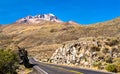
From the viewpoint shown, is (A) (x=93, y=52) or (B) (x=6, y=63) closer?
(B) (x=6, y=63)

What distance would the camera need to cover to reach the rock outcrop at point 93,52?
62.3 m

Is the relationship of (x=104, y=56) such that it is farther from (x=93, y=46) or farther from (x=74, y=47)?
(x=74, y=47)

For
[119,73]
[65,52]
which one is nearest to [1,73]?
[119,73]

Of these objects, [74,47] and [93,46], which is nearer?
[93,46]

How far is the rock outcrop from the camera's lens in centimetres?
6235

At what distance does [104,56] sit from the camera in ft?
205

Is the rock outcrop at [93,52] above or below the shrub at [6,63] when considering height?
above

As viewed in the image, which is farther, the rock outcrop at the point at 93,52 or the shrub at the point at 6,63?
the rock outcrop at the point at 93,52

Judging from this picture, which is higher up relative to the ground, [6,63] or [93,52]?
[93,52]

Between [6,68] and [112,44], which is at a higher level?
[112,44]

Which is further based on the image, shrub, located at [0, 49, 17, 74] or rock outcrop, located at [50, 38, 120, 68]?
rock outcrop, located at [50, 38, 120, 68]

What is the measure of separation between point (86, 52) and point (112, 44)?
20.6ft

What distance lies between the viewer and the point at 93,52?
216 feet

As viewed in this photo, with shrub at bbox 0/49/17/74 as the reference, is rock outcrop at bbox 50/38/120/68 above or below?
above
